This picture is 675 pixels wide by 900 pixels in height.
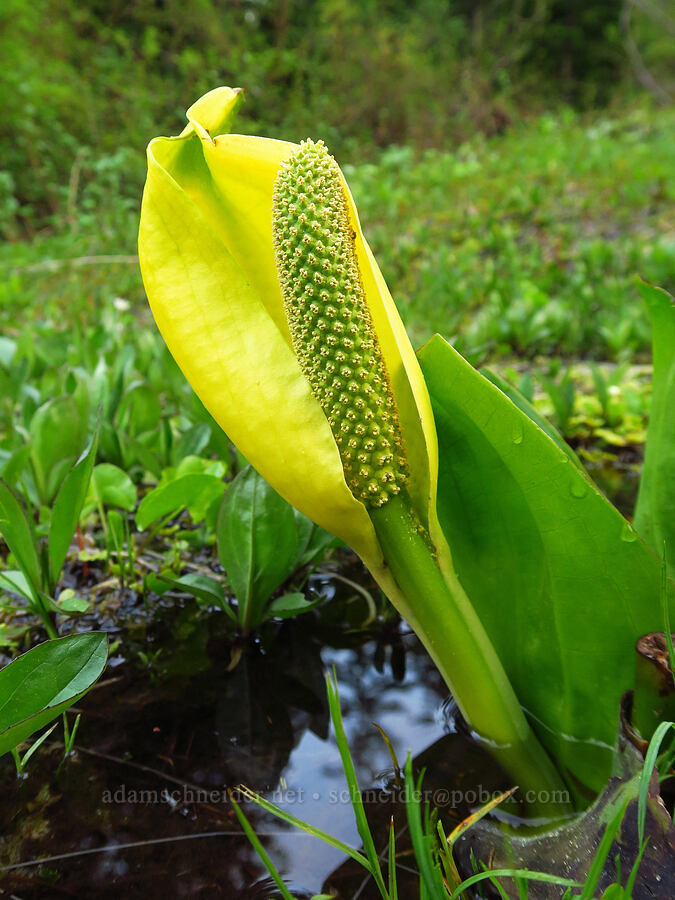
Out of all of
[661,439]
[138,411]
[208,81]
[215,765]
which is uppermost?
[208,81]

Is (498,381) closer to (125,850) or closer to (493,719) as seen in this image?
(493,719)

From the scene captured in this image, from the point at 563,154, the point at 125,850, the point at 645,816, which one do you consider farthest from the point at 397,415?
the point at 563,154

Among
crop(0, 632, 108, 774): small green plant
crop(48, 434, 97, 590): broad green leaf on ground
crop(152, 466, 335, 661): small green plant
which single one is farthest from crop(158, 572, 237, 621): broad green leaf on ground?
crop(0, 632, 108, 774): small green plant

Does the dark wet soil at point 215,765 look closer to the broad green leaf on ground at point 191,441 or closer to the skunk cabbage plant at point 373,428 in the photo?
the skunk cabbage plant at point 373,428

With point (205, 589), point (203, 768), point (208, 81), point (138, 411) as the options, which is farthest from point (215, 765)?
point (208, 81)

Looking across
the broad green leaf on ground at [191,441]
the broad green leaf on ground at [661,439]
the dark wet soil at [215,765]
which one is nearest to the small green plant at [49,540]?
the dark wet soil at [215,765]

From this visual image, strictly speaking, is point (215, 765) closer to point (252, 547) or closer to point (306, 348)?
point (252, 547)
